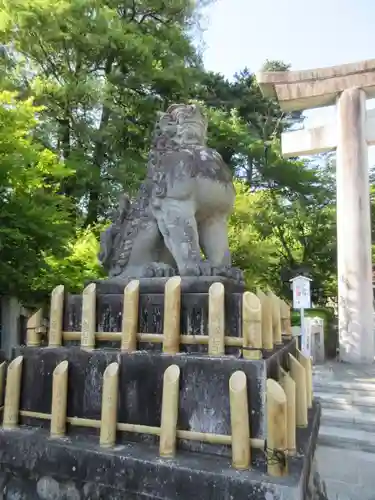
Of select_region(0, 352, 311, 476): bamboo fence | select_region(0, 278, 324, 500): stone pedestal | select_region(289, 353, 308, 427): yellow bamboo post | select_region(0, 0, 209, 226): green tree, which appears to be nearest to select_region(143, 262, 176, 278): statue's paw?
select_region(0, 278, 324, 500): stone pedestal

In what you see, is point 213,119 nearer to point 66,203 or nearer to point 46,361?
point 66,203

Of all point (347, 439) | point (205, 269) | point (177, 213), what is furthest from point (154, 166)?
point (347, 439)

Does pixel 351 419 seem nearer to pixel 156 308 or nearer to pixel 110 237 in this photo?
pixel 156 308

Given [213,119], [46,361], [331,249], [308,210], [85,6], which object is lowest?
[46,361]

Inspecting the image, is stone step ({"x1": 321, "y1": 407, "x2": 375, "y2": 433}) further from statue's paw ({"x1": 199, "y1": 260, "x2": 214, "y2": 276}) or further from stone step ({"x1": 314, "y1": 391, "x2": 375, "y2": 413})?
statue's paw ({"x1": 199, "y1": 260, "x2": 214, "y2": 276})

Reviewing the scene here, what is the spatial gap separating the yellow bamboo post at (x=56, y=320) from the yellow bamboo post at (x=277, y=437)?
1.46 meters

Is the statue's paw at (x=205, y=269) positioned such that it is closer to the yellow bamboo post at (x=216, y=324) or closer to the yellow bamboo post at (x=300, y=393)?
the yellow bamboo post at (x=216, y=324)

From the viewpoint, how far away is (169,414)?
2.00m

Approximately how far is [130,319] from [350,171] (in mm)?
7972

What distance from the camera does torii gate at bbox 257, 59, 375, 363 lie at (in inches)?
332

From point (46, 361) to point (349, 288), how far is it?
24.8ft

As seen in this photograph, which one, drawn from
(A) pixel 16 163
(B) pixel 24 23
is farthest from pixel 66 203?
(B) pixel 24 23

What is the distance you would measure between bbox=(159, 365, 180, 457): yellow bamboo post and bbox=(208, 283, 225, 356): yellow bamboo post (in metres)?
0.24

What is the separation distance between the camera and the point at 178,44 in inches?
478
